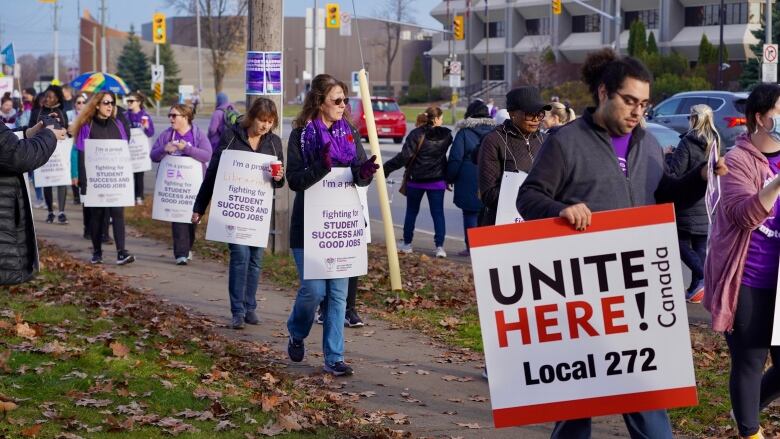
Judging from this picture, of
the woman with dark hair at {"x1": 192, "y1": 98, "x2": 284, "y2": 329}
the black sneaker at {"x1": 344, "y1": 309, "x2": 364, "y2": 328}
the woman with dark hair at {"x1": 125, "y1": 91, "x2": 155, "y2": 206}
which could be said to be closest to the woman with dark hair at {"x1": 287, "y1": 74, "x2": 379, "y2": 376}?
the woman with dark hair at {"x1": 192, "y1": 98, "x2": 284, "y2": 329}

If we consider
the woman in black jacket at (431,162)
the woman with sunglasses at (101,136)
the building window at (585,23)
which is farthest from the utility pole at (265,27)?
the building window at (585,23)

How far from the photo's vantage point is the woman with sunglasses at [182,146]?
13141mm

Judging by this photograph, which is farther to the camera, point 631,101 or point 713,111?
point 713,111

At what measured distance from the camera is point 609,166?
492 centimetres

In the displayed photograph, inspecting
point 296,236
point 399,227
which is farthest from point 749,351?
point 399,227

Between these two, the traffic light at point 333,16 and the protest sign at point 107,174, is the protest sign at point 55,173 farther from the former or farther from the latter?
the traffic light at point 333,16

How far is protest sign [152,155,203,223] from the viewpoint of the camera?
532 inches

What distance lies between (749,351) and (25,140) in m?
3.63

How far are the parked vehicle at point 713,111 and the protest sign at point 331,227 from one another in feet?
54.6

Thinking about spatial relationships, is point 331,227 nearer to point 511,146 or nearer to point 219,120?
point 511,146

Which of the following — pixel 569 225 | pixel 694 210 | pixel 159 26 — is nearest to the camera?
pixel 569 225

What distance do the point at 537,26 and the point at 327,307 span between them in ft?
278

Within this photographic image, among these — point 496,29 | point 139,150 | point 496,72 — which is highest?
point 496,29

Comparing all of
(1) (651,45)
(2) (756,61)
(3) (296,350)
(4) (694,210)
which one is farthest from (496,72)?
(3) (296,350)
